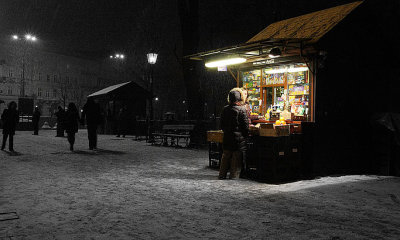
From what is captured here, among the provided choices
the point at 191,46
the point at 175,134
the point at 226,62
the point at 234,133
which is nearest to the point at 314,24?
the point at 226,62

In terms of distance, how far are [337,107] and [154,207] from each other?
233 inches

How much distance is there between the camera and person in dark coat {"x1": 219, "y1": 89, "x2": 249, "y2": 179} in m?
8.52

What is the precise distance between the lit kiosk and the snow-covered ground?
2.28ft

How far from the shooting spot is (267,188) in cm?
761

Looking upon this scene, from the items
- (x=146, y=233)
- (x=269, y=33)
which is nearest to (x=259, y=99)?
(x=269, y=33)

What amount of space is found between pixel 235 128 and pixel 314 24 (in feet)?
13.3

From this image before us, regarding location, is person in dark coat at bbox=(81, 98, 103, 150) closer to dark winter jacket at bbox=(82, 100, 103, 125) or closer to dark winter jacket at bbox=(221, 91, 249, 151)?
dark winter jacket at bbox=(82, 100, 103, 125)

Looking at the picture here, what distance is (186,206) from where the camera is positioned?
235 inches

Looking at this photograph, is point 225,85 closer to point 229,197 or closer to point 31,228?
point 229,197

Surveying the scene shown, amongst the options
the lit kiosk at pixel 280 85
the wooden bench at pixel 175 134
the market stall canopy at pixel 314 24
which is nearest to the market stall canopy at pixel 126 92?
the wooden bench at pixel 175 134

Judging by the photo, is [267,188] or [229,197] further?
→ [267,188]

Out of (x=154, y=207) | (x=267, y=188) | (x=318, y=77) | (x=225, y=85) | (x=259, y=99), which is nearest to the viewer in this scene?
(x=154, y=207)

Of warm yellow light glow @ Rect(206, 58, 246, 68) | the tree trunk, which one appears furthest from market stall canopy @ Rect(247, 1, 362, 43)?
the tree trunk

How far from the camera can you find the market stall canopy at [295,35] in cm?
881
